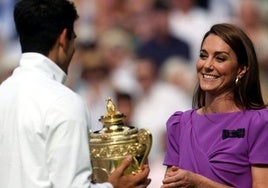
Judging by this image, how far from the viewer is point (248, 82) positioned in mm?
3697

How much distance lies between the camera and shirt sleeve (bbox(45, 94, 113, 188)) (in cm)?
299

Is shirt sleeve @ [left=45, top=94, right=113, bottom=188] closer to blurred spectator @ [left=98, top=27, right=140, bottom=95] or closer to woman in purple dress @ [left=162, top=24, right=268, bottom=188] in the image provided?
woman in purple dress @ [left=162, top=24, right=268, bottom=188]

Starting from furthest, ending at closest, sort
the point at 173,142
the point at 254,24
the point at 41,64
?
the point at 254,24 < the point at 173,142 < the point at 41,64

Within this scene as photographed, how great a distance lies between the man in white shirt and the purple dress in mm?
568

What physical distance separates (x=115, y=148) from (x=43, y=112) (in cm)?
61

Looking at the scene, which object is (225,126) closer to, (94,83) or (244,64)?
(244,64)

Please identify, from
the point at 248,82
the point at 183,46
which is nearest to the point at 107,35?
the point at 183,46

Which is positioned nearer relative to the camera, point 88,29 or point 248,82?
point 248,82

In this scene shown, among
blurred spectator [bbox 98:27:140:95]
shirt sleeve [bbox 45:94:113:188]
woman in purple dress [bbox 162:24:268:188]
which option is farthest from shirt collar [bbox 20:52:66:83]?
blurred spectator [bbox 98:27:140:95]

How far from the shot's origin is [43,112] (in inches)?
119

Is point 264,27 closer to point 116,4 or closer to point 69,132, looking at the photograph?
point 116,4

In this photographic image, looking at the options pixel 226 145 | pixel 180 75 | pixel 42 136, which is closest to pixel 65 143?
pixel 42 136

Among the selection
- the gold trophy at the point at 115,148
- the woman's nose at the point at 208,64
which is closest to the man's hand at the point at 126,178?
the gold trophy at the point at 115,148

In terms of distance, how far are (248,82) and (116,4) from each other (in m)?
4.25
